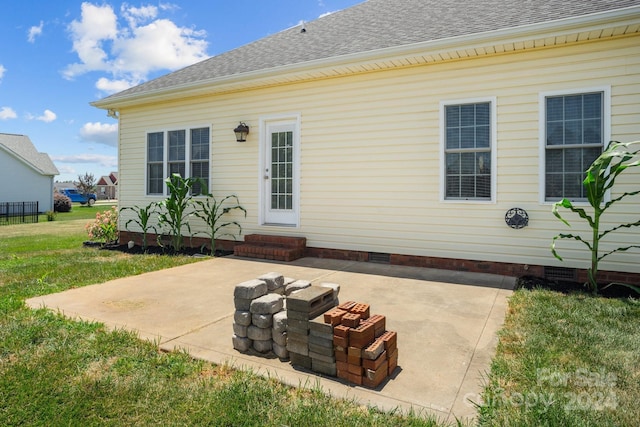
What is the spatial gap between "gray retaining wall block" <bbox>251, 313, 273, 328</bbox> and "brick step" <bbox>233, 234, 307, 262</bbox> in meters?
3.35

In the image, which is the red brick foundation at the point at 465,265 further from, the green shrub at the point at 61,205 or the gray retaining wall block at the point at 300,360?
the green shrub at the point at 61,205

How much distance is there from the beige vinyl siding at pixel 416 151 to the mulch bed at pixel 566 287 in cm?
27

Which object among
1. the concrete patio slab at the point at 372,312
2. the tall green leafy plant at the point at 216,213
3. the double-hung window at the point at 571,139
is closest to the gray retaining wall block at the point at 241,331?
the concrete patio slab at the point at 372,312

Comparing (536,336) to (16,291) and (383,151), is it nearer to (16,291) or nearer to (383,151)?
(383,151)

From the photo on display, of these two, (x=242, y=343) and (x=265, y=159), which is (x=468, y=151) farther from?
(x=242, y=343)

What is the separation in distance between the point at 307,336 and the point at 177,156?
6.68 m

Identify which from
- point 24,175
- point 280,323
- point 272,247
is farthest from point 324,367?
point 24,175

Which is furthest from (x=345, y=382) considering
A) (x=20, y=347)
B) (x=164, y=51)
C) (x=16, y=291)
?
(x=164, y=51)

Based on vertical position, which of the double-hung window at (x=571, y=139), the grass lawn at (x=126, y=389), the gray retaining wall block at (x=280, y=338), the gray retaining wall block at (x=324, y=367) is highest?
the double-hung window at (x=571, y=139)

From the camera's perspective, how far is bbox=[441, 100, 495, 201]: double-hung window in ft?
17.0

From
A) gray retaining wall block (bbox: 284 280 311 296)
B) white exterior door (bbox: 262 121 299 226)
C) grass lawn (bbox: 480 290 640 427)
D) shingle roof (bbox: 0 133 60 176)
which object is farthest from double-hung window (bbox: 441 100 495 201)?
shingle roof (bbox: 0 133 60 176)

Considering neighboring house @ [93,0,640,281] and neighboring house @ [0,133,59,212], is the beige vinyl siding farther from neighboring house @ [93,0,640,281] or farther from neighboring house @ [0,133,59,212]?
neighboring house @ [0,133,59,212]

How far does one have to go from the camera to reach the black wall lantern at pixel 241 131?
6895mm

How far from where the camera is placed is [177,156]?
798 centimetres
